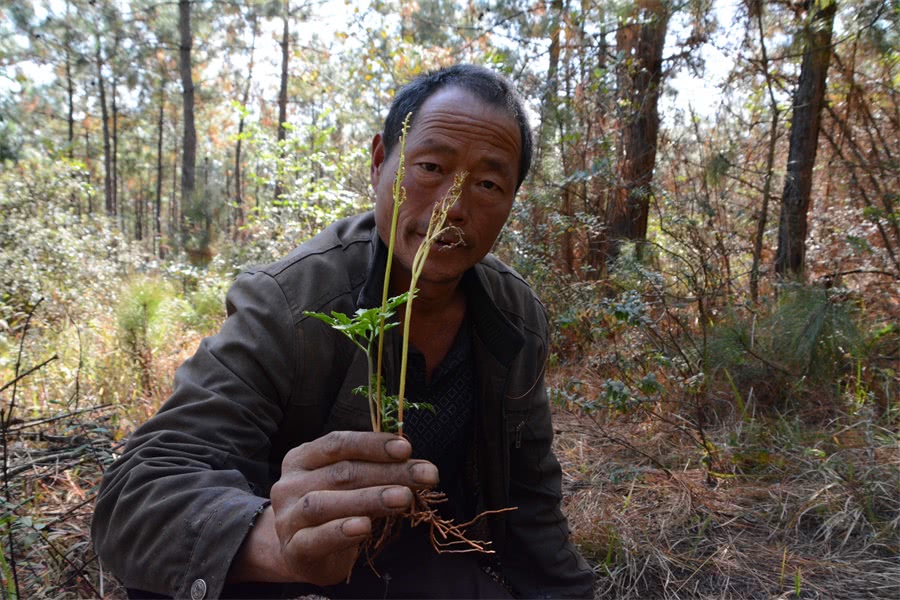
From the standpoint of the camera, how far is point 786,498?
2.54 meters

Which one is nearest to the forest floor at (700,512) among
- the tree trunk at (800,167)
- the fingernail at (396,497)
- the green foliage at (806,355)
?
the green foliage at (806,355)

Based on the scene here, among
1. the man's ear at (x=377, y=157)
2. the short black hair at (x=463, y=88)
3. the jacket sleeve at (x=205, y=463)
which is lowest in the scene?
the jacket sleeve at (x=205, y=463)

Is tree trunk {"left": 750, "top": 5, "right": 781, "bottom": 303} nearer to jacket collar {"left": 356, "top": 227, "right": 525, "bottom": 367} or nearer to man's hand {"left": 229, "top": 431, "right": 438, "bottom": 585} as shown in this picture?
jacket collar {"left": 356, "top": 227, "right": 525, "bottom": 367}

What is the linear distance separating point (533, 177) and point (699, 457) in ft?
10.5

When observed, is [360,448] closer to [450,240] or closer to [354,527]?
[354,527]

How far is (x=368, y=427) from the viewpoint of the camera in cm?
164

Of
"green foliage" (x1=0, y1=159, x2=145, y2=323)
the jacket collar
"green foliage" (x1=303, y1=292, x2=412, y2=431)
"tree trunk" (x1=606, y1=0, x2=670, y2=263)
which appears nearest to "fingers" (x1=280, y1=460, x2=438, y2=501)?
"green foliage" (x1=303, y1=292, x2=412, y2=431)

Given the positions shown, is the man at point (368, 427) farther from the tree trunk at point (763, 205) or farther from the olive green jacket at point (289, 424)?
the tree trunk at point (763, 205)

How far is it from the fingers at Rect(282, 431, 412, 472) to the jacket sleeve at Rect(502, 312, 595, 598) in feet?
3.27

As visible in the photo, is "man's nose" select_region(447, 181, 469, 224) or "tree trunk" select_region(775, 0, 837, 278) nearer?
"man's nose" select_region(447, 181, 469, 224)

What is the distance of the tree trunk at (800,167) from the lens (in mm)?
4660

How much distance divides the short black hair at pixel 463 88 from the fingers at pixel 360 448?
41.7 inches

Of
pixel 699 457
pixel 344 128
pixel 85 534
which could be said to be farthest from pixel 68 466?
pixel 344 128

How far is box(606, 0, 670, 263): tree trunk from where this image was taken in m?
5.05
